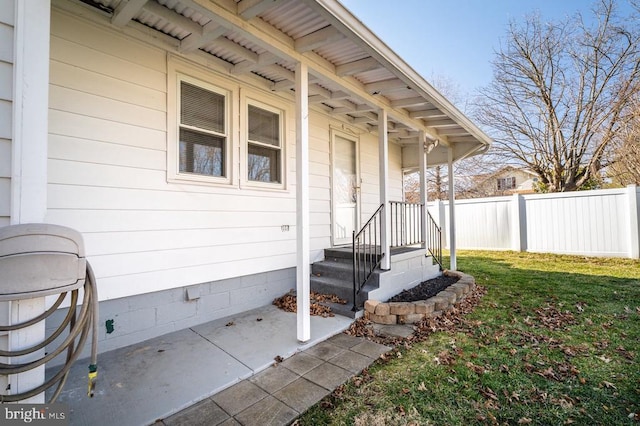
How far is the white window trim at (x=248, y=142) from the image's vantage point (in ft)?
13.1

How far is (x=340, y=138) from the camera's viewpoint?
18.6 feet

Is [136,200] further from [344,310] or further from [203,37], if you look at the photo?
[344,310]

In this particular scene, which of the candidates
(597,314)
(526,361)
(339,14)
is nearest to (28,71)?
(339,14)

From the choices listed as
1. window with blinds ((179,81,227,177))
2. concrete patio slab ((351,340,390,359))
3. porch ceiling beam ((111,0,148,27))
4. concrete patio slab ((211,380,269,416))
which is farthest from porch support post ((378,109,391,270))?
porch ceiling beam ((111,0,148,27))

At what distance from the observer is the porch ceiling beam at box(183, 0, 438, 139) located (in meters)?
2.33

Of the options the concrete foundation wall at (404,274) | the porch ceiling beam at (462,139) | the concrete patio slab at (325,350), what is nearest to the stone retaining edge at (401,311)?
the concrete foundation wall at (404,274)

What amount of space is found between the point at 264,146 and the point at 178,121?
127 cm

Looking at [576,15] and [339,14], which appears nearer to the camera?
[339,14]

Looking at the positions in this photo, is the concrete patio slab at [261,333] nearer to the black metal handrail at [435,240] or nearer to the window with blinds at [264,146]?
the window with blinds at [264,146]

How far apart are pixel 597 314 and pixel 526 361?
2.15 m

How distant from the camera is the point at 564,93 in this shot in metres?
11.5

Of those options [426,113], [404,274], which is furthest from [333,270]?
[426,113]

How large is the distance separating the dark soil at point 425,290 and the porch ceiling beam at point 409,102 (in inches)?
117

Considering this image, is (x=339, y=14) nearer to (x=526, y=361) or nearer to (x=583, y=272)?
(x=526, y=361)
